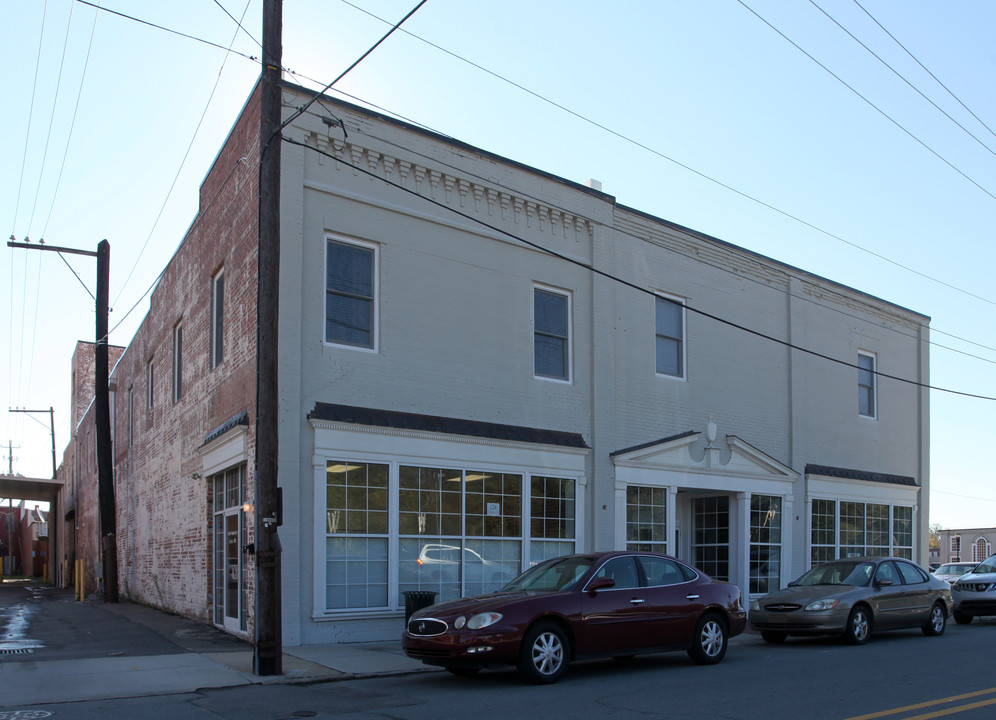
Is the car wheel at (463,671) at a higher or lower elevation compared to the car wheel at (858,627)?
higher

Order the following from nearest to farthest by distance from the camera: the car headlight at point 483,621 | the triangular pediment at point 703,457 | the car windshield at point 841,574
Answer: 1. the car headlight at point 483,621
2. the car windshield at point 841,574
3. the triangular pediment at point 703,457

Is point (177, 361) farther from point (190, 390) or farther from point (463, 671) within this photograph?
point (463, 671)

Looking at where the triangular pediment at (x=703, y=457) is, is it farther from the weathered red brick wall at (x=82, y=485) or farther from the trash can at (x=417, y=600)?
the weathered red brick wall at (x=82, y=485)

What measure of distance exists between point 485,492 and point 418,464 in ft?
4.97

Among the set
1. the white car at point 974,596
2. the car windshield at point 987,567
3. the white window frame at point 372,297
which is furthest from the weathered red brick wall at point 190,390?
the car windshield at point 987,567

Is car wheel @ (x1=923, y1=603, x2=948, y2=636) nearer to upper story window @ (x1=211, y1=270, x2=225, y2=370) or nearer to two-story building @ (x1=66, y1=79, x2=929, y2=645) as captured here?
two-story building @ (x1=66, y1=79, x2=929, y2=645)

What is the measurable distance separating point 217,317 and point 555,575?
877cm

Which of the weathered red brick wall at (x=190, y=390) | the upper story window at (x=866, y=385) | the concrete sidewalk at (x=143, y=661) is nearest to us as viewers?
the concrete sidewalk at (x=143, y=661)

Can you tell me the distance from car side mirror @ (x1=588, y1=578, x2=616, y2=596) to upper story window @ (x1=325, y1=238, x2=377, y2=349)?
5.91 metres

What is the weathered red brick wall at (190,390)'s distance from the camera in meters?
15.5

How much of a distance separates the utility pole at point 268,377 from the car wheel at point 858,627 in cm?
849

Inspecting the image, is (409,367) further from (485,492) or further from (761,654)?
(761,654)

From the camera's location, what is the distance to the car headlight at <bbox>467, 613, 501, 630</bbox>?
34.1 ft

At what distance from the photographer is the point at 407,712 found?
29.6ft
